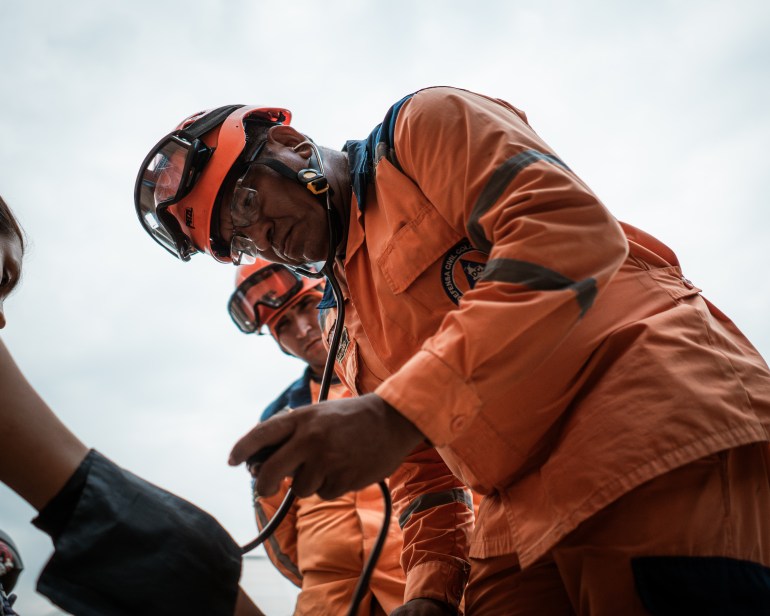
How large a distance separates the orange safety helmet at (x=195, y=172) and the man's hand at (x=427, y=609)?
132cm

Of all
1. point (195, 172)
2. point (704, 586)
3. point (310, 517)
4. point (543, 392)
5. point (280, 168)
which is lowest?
point (310, 517)

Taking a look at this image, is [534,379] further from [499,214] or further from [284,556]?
[284,556]

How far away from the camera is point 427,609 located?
182cm

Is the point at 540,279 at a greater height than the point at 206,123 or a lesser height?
lesser

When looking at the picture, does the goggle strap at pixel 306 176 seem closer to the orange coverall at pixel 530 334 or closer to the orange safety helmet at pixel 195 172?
the orange safety helmet at pixel 195 172

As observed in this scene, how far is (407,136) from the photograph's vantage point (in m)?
1.57

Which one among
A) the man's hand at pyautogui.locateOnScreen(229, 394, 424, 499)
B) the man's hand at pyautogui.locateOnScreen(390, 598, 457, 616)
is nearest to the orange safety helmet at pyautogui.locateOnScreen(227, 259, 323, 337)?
the man's hand at pyautogui.locateOnScreen(390, 598, 457, 616)

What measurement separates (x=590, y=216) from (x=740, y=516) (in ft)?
2.11

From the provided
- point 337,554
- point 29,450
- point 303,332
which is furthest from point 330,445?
point 303,332

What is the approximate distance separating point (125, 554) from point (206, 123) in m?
1.55

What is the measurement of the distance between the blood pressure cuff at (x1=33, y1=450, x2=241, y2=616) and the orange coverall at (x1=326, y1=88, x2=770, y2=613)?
46 cm

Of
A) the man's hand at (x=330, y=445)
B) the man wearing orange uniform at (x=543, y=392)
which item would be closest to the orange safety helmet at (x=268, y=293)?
the man wearing orange uniform at (x=543, y=392)

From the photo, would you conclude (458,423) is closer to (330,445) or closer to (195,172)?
(330,445)

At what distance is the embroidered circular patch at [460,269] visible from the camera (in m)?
1.59
